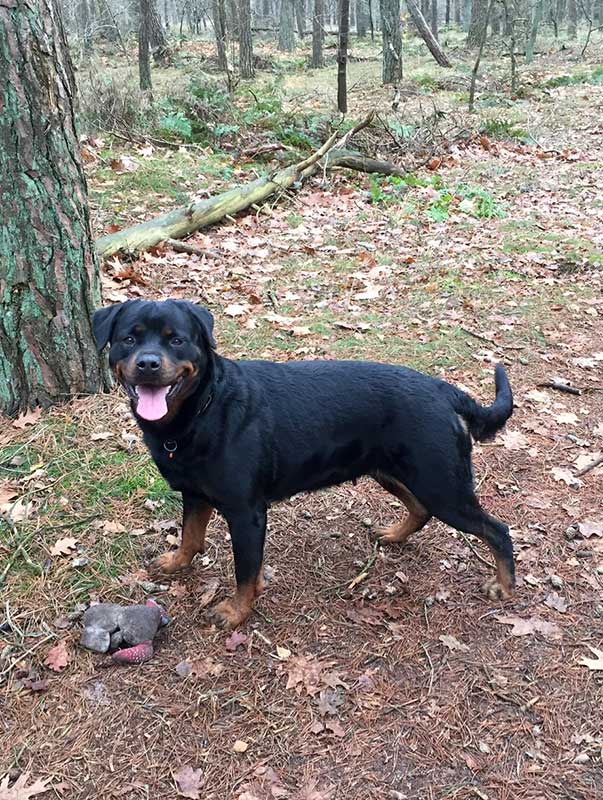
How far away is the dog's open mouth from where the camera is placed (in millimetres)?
2822

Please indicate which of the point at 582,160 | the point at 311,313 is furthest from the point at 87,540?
the point at 582,160

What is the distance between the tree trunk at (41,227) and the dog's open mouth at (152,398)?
→ 1713mm

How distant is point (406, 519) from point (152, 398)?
5.91 ft

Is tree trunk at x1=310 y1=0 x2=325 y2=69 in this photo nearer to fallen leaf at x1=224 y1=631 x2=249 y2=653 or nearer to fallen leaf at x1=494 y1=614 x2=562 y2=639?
fallen leaf at x1=494 y1=614 x2=562 y2=639

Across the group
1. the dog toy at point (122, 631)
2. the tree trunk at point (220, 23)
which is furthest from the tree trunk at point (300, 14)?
the dog toy at point (122, 631)

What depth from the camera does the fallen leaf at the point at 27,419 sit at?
4328 millimetres

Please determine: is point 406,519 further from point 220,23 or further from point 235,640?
point 220,23

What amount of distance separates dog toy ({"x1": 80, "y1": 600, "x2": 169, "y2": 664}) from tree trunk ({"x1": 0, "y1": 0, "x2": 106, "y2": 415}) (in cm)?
185

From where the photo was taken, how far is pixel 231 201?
861 centimetres

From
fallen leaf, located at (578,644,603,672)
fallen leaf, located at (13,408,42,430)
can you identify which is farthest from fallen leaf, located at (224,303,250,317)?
fallen leaf, located at (578,644,603,672)

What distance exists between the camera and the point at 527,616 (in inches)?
134

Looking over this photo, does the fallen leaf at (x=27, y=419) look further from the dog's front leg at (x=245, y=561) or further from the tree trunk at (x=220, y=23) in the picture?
the tree trunk at (x=220, y=23)

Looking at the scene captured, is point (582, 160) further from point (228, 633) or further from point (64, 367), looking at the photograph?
point (228, 633)

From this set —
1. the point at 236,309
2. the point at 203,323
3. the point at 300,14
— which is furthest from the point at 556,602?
the point at 300,14
